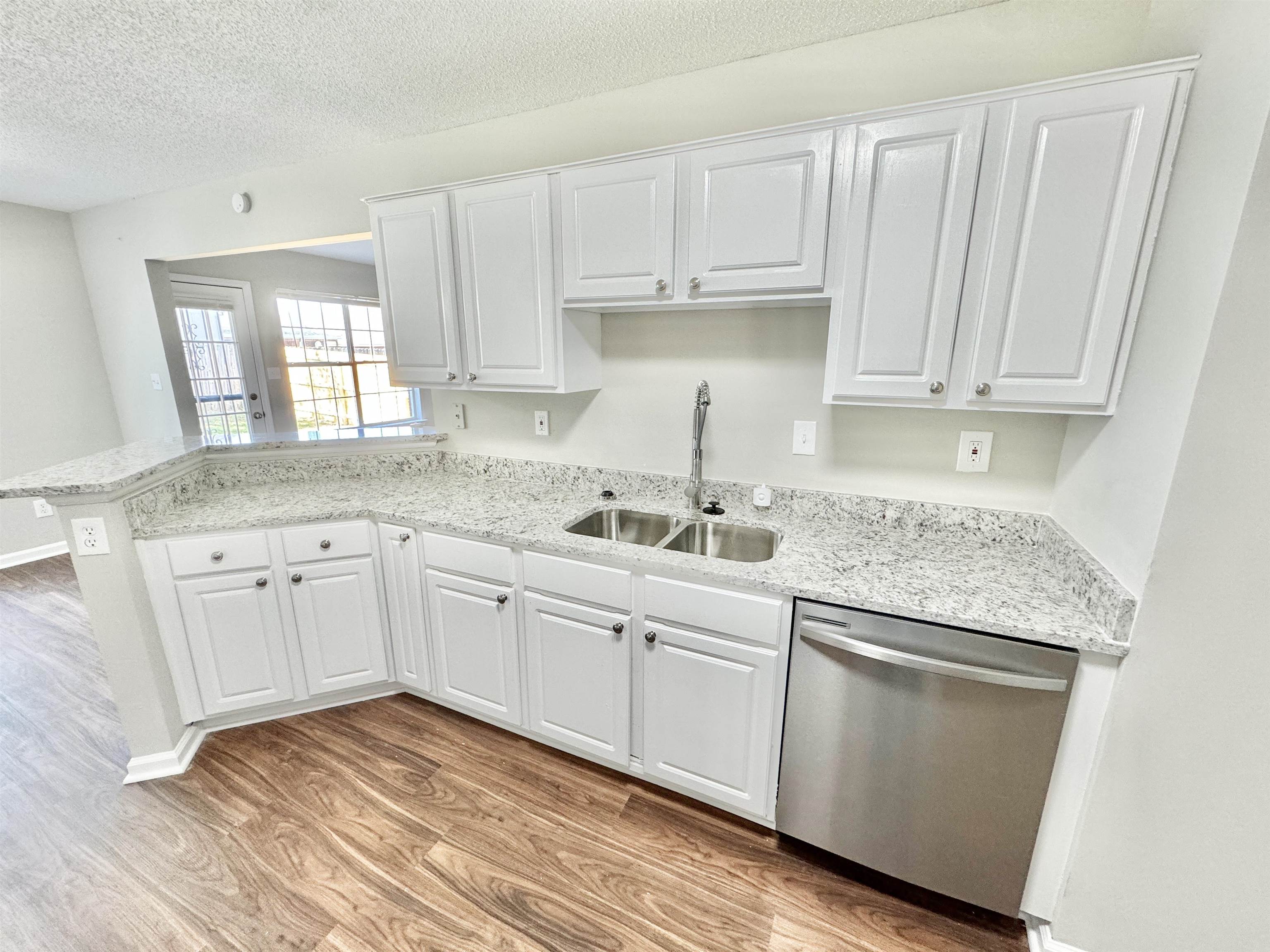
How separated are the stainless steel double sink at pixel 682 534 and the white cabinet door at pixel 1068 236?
877mm

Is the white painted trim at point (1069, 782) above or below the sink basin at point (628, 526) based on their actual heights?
below

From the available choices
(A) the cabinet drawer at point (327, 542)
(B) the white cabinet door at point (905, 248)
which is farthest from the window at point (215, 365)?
(B) the white cabinet door at point (905, 248)

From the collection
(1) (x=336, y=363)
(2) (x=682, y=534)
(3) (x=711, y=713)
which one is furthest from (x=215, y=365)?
(3) (x=711, y=713)

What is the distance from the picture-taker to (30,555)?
12.4 ft

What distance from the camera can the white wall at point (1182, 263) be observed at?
0.95 meters

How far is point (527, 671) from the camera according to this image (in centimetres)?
191

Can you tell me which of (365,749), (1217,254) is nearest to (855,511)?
(1217,254)

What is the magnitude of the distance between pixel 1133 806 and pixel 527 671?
1693mm

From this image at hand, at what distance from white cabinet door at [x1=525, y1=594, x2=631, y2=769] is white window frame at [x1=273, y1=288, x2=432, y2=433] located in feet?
11.2

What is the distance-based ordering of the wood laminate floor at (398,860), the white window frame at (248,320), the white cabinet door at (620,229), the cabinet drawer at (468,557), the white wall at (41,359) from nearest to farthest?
1. the wood laminate floor at (398,860)
2. the white cabinet door at (620,229)
3. the cabinet drawer at (468,557)
4. the white wall at (41,359)
5. the white window frame at (248,320)

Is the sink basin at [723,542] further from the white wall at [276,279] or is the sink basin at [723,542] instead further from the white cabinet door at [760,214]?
the white wall at [276,279]

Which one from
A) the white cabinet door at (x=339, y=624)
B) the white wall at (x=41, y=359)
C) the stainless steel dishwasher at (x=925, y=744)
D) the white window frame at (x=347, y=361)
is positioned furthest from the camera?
the white window frame at (x=347, y=361)

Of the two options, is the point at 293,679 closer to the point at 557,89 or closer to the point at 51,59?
the point at 51,59

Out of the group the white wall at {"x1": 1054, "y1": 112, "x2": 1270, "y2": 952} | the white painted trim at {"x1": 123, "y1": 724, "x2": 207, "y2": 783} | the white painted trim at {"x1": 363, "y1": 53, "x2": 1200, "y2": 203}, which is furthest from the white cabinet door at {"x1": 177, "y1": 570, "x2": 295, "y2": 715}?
the white wall at {"x1": 1054, "y1": 112, "x2": 1270, "y2": 952}
